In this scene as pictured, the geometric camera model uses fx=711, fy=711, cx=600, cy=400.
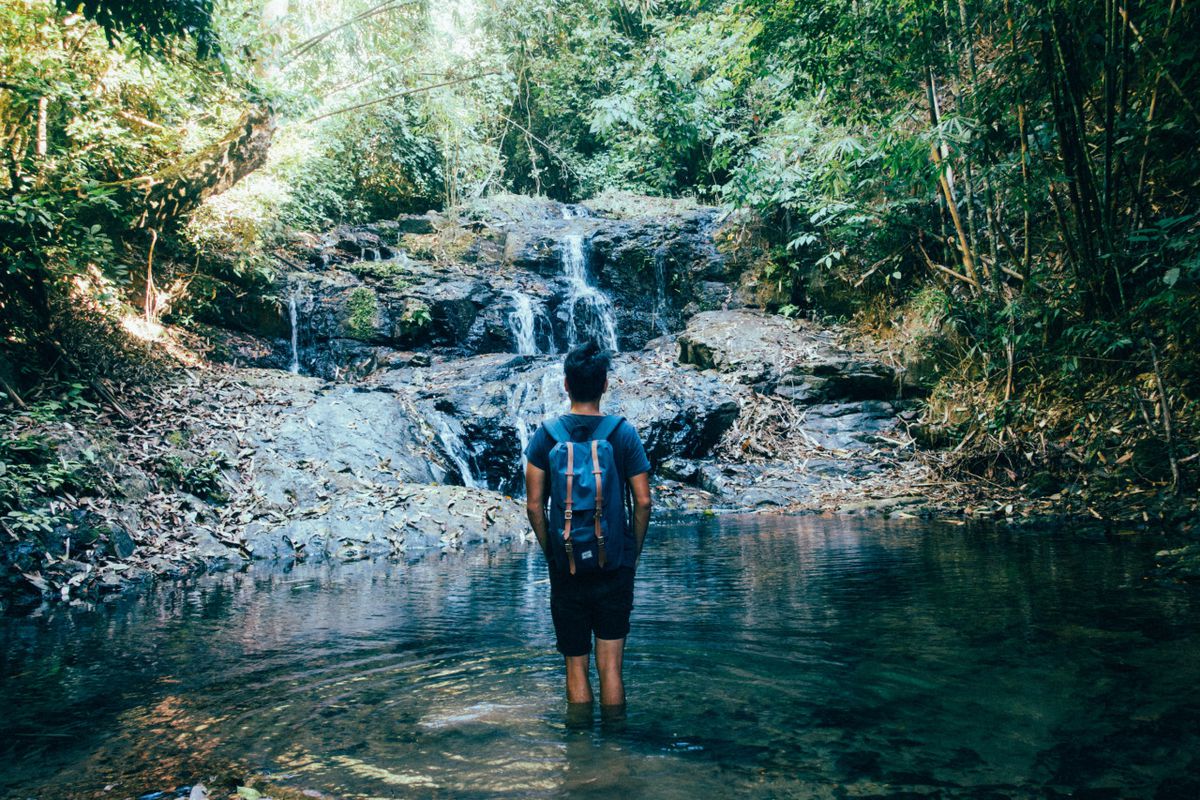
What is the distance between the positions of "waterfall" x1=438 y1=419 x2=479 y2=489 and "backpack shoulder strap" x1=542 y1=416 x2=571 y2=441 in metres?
8.85

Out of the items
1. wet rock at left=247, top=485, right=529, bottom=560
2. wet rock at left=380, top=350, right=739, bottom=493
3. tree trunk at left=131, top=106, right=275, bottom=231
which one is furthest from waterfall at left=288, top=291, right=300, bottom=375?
wet rock at left=247, top=485, right=529, bottom=560

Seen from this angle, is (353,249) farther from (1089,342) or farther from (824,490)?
(1089,342)

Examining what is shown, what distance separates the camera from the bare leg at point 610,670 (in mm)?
3043

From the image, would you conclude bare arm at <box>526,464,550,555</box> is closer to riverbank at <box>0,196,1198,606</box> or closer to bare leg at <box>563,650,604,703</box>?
bare leg at <box>563,650,604,703</box>

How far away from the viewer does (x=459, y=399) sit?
12.6 meters

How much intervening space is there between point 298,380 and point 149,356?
7.19 feet

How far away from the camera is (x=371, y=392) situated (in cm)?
1201

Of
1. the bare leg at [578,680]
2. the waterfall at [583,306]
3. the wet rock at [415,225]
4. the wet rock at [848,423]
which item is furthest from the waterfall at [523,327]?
the bare leg at [578,680]

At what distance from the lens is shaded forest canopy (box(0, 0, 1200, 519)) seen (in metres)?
7.14

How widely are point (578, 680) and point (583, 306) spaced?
15102 mm

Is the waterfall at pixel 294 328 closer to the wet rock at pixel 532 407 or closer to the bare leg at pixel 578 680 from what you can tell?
the wet rock at pixel 532 407

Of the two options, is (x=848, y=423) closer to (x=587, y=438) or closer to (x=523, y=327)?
(x=523, y=327)

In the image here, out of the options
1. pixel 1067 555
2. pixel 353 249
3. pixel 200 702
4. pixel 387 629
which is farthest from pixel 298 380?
pixel 1067 555

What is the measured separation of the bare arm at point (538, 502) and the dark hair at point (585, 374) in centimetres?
37
